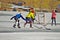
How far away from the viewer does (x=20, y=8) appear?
28.3 m

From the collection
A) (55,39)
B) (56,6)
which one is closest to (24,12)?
(56,6)

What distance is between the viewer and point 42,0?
2842 centimetres

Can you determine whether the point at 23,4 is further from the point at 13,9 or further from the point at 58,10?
the point at 58,10

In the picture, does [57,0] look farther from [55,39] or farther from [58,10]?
[55,39]

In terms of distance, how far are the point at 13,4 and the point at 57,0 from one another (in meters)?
5.61

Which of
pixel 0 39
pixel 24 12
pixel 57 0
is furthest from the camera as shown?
pixel 24 12

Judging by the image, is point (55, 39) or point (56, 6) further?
point (56, 6)

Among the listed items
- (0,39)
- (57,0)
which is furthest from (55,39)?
(57,0)

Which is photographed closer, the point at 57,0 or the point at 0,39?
the point at 0,39

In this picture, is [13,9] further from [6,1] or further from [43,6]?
[43,6]

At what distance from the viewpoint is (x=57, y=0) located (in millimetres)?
27516

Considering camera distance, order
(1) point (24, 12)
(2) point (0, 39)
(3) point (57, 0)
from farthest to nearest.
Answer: (1) point (24, 12) → (3) point (57, 0) → (2) point (0, 39)

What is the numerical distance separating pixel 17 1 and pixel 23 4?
0.92 m

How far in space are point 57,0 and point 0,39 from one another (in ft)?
60.0
